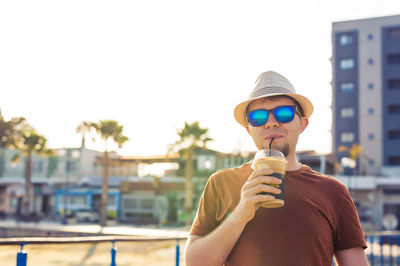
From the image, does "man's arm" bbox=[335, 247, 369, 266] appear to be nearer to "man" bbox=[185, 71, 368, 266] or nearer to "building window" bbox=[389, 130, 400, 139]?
"man" bbox=[185, 71, 368, 266]

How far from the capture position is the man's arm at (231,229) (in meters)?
1.86

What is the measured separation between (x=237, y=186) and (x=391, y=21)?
180 ft

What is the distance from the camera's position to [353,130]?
50875 mm

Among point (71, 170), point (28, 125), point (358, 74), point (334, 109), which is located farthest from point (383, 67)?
point (28, 125)

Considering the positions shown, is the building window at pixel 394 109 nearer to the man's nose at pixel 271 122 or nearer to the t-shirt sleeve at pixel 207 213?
the man's nose at pixel 271 122

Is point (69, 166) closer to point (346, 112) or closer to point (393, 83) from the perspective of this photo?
point (346, 112)

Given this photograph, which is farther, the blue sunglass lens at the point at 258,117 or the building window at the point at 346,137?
the building window at the point at 346,137

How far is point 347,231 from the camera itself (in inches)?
86.0

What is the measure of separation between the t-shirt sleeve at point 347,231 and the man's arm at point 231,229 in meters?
0.54

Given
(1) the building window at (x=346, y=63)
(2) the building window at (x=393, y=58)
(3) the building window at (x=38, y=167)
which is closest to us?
(2) the building window at (x=393, y=58)

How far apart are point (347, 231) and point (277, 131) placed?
608 millimetres

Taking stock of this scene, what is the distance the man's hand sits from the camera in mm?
1849

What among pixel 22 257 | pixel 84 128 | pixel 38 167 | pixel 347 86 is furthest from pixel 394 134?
pixel 22 257

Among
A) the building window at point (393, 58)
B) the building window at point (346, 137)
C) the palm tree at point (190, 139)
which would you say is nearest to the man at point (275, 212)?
the palm tree at point (190, 139)
